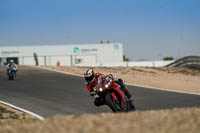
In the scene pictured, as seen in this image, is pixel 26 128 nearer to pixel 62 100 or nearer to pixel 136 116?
pixel 136 116

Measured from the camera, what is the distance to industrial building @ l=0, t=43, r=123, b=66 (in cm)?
7950

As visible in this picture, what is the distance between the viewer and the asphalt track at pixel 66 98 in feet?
48.0

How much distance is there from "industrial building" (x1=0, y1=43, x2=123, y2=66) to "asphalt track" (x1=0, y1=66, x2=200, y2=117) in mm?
55216

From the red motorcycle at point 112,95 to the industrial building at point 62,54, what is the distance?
221 feet

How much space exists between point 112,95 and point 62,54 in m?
72.2

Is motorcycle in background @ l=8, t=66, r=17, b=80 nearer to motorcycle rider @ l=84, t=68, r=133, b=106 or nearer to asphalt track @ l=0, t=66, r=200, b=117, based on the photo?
asphalt track @ l=0, t=66, r=200, b=117

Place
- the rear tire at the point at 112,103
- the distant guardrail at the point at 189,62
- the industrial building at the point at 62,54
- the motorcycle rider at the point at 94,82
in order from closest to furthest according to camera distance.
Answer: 1. the rear tire at the point at 112,103
2. the motorcycle rider at the point at 94,82
3. the distant guardrail at the point at 189,62
4. the industrial building at the point at 62,54

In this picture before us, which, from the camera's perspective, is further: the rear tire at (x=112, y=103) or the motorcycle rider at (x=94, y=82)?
the motorcycle rider at (x=94, y=82)

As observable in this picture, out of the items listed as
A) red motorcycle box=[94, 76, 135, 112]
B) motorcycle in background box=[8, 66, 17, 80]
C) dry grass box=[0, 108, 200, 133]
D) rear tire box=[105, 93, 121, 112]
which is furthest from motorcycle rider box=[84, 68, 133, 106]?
motorcycle in background box=[8, 66, 17, 80]

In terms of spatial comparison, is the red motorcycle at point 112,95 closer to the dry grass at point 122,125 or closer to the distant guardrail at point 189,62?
the dry grass at point 122,125

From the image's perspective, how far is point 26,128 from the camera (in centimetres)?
623

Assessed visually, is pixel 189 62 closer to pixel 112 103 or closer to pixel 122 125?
pixel 112 103

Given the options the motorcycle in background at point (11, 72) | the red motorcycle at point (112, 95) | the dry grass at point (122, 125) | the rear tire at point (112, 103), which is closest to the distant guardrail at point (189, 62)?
the motorcycle in background at point (11, 72)

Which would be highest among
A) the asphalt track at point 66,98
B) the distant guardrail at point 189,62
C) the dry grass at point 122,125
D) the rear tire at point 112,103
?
the distant guardrail at point 189,62
